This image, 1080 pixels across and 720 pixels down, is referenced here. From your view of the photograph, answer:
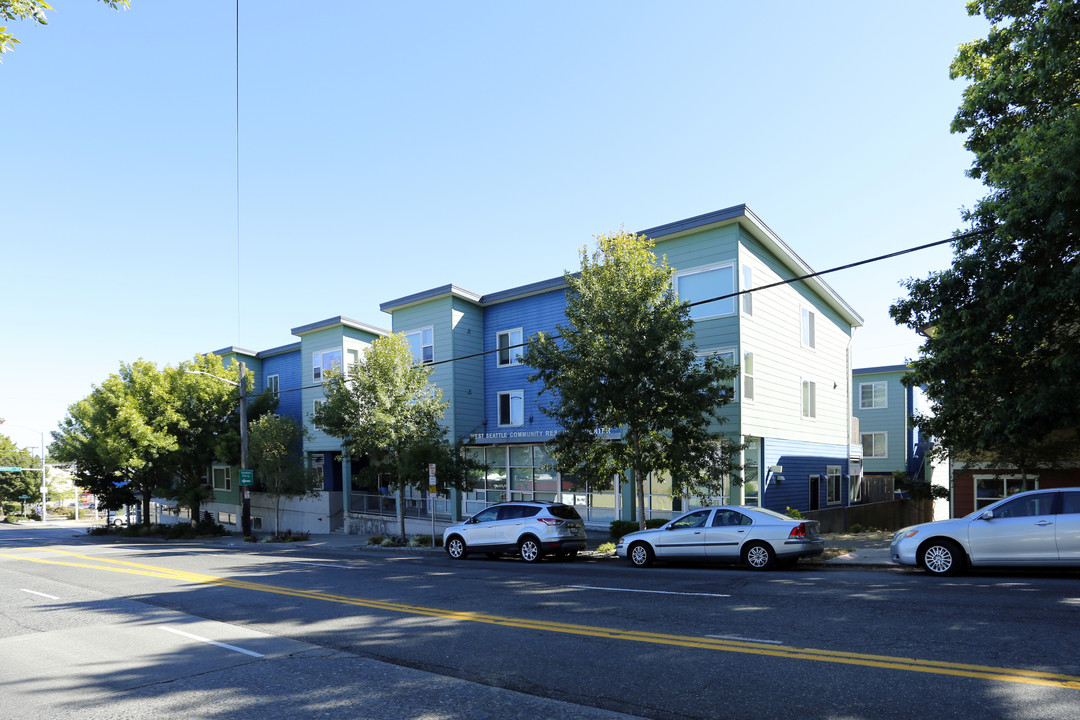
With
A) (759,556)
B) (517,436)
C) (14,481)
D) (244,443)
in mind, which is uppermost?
(517,436)

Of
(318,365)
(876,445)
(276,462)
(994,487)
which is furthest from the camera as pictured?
(876,445)

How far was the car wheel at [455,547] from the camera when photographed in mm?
19188

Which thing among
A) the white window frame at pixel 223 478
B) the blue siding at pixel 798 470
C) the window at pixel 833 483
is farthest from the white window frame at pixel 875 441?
the white window frame at pixel 223 478

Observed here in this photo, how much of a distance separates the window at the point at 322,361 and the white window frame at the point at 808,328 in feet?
69.7

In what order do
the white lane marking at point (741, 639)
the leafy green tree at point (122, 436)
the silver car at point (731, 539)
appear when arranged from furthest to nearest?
the leafy green tree at point (122, 436), the silver car at point (731, 539), the white lane marking at point (741, 639)

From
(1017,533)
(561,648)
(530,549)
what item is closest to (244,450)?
(530,549)

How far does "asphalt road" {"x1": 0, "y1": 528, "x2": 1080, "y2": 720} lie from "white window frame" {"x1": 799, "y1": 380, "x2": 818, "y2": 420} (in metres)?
13.6

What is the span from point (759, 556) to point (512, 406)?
15.2 m

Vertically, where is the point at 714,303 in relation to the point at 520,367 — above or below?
above

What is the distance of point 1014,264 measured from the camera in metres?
14.1

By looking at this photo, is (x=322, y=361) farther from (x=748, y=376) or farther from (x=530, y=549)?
(x=748, y=376)

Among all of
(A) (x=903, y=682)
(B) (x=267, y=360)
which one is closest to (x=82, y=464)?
(B) (x=267, y=360)

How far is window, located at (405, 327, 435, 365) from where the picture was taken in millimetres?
29500

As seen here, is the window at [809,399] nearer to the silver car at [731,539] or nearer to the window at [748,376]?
the window at [748,376]
